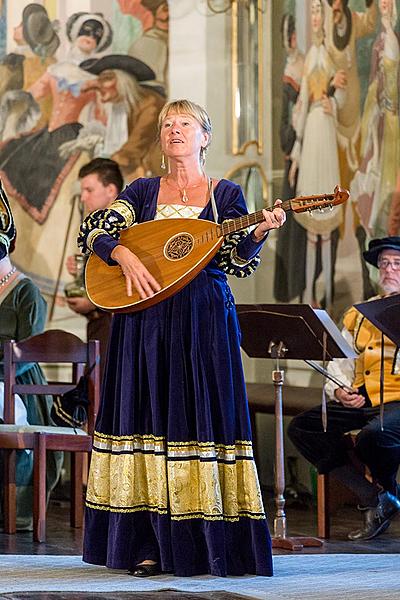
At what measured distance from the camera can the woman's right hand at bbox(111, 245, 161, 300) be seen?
515 centimetres

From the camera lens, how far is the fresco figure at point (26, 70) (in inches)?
Answer: 383

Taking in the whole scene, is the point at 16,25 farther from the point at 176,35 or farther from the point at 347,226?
the point at 347,226

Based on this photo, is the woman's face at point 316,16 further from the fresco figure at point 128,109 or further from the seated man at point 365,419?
the seated man at point 365,419

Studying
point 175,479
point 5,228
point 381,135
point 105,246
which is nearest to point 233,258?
point 105,246

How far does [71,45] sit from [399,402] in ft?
13.7

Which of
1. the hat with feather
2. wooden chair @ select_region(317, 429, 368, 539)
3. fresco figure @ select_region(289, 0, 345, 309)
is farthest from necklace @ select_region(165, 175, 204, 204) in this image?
fresco figure @ select_region(289, 0, 345, 309)

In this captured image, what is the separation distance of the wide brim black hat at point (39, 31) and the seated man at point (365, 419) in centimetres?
360

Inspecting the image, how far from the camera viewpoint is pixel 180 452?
17.1 feet

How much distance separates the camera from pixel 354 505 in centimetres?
815

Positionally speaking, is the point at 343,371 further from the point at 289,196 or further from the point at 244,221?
the point at 244,221

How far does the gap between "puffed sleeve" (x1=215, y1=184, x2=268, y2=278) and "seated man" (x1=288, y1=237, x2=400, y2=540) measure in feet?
5.73

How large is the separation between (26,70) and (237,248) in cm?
495

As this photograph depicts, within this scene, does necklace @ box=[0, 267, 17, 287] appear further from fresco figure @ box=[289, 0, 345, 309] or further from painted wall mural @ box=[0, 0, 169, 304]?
fresco figure @ box=[289, 0, 345, 309]

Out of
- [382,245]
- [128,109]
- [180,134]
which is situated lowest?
[382,245]
